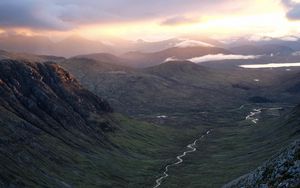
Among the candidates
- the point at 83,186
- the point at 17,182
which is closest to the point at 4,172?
the point at 17,182

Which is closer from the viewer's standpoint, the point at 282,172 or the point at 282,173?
the point at 282,173

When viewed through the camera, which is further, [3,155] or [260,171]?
[3,155]

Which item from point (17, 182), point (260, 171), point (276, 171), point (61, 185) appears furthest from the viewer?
point (61, 185)

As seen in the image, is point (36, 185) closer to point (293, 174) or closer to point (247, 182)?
point (247, 182)

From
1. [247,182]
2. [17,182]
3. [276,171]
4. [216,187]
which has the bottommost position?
[216,187]

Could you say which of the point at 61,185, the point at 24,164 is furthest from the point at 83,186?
the point at 24,164

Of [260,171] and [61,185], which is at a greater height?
[260,171]

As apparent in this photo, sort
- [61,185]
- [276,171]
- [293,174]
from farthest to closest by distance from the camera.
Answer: [61,185]
[276,171]
[293,174]

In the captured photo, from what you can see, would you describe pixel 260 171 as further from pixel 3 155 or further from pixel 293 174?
pixel 3 155

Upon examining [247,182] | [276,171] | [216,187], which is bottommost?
[216,187]
